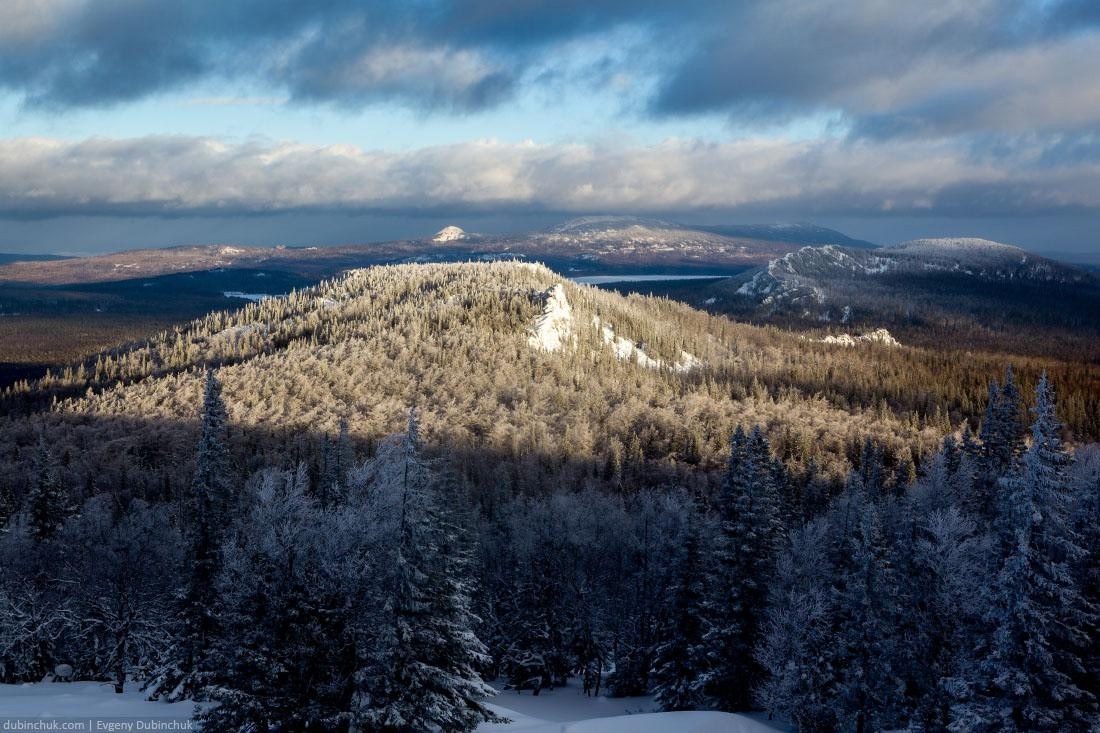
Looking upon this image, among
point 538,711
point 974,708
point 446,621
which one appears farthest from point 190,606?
point 974,708

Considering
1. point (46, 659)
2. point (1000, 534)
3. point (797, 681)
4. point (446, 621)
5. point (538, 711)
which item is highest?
point (1000, 534)

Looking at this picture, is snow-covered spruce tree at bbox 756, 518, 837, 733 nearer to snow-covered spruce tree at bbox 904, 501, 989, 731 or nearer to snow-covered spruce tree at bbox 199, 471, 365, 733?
snow-covered spruce tree at bbox 904, 501, 989, 731

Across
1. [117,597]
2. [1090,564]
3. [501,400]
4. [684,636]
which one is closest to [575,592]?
[684,636]

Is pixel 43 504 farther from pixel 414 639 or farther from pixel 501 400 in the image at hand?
pixel 501 400

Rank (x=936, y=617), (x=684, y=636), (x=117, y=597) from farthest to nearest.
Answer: (x=117, y=597), (x=684, y=636), (x=936, y=617)

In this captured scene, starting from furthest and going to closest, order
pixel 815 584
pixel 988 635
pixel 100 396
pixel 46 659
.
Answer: pixel 100 396 < pixel 46 659 < pixel 815 584 < pixel 988 635

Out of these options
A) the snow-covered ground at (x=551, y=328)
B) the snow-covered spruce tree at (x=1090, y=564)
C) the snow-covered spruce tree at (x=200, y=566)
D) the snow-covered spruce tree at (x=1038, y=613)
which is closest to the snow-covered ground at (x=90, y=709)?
the snow-covered spruce tree at (x=200, y=566)

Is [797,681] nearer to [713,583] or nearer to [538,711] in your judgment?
[713,583]
